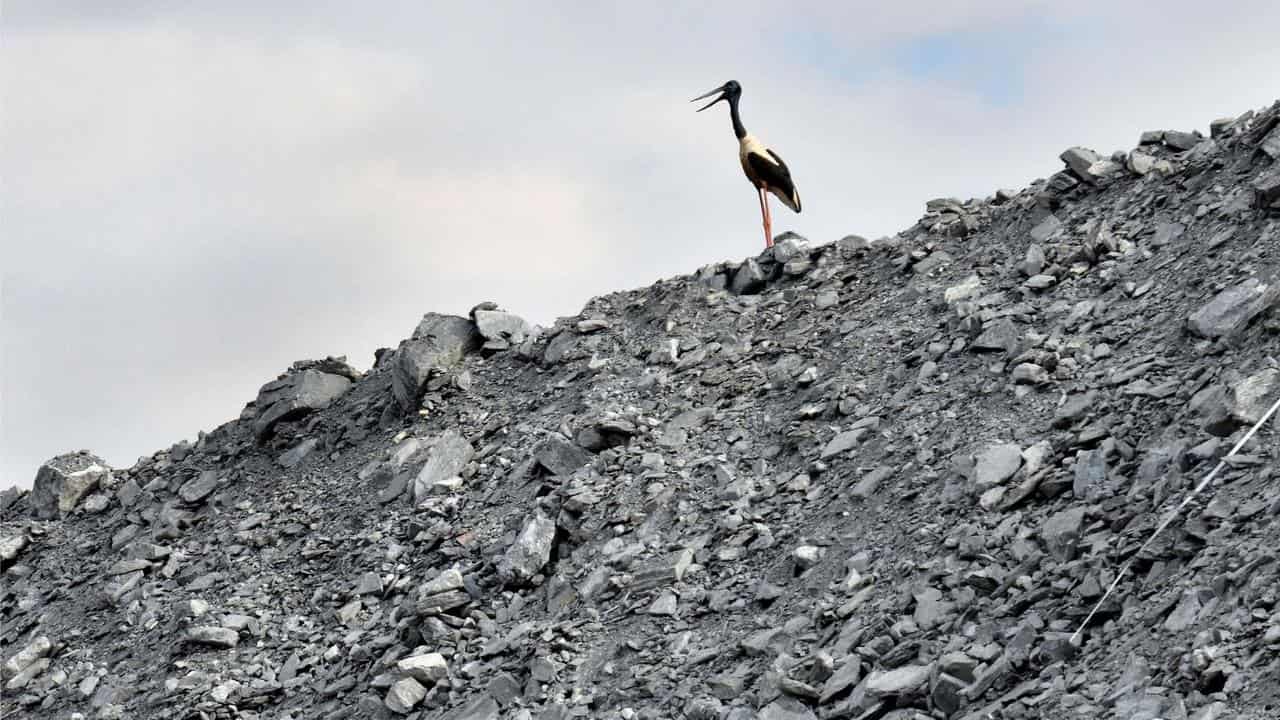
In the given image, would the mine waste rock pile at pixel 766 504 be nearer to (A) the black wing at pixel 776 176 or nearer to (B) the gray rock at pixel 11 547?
(B) the gray rock at pixel 11 547

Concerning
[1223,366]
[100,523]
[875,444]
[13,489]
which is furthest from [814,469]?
[13,489]

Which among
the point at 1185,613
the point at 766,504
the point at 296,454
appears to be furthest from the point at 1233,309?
the point at 296,454

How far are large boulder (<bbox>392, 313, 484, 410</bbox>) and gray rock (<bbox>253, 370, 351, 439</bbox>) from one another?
3.82 ft

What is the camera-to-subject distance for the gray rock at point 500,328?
1873 cm

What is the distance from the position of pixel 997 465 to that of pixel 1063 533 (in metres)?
1.43

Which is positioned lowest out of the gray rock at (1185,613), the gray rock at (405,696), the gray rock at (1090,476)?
the gray rock at (1185,613)

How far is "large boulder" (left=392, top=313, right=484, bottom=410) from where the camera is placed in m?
18.1

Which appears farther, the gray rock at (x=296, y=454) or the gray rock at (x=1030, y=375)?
the gray rock at (x=296, y=454)

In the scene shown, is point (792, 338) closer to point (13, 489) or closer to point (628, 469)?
point (628, 469)

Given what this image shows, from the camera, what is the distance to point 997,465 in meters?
11.9

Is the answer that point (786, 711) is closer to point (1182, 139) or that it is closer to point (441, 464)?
point (441, 464)

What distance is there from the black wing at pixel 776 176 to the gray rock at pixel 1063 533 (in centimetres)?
901

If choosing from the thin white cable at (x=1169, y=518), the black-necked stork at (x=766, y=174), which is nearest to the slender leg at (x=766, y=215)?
the black-necked stork at (x=766, y=174)

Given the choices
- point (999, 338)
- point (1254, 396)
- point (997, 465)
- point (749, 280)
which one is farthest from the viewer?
point (749, 280)
